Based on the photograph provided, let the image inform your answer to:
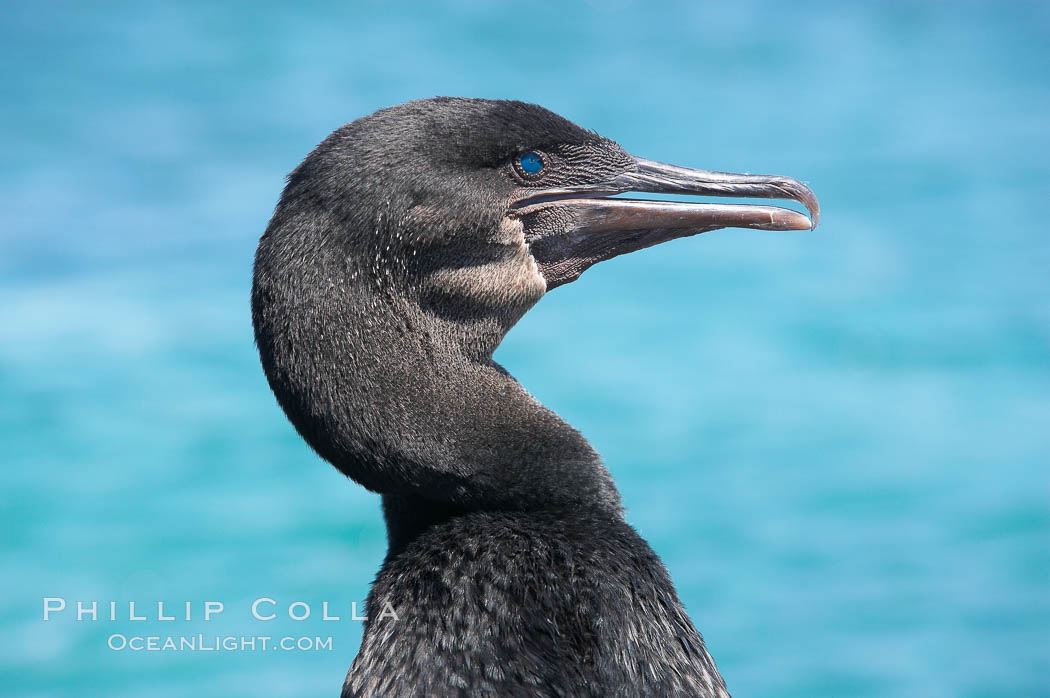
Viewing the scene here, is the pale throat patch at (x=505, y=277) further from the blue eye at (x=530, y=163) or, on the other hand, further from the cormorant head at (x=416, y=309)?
the blue eye at (x=530, y=163)

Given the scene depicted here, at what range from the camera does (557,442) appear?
3891 mm

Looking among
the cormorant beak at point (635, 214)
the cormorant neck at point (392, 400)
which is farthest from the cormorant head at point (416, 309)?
the cormorant beak at point (635, 214)

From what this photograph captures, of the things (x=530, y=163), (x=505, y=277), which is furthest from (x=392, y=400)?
(x=530, y=163)

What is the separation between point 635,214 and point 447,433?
115cm

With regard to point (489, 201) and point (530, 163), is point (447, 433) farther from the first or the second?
point (530, 163)

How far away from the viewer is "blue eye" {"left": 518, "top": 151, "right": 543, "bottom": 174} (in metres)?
4.23

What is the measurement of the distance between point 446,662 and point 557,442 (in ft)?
2.55

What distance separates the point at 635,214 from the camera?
437 centimetres

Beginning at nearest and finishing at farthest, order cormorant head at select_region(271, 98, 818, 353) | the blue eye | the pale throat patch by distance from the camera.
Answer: cormorant head at select_region(271, 98, 818, 353), the pale throat patch, the blue eye

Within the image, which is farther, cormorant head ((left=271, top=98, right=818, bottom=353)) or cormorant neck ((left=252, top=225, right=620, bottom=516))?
cormorant head ((left=271, top=98, right=818, bottom=353))

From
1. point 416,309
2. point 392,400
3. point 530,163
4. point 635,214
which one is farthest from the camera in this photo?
point 635,214

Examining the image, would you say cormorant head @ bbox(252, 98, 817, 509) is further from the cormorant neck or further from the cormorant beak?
the cormorant beak

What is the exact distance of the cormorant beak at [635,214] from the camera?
4301mm

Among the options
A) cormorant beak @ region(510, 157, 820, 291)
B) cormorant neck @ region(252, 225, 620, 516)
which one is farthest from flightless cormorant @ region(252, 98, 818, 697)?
cormorant beak @ region(510, 157, 820, 291)
